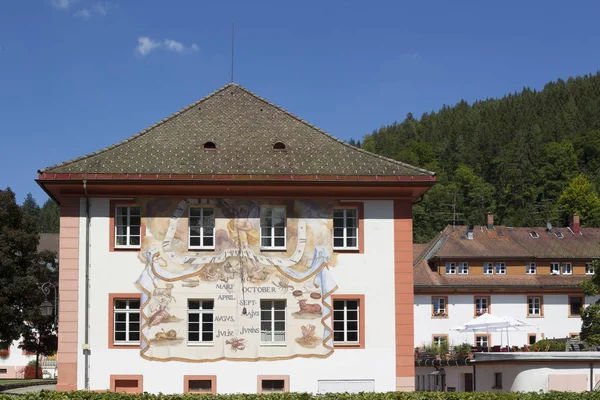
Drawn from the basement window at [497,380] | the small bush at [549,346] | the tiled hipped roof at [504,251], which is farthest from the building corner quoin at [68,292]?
the tiled hipped roof at [504,251]

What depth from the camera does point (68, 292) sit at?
3212 cm

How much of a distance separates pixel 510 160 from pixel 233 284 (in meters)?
135

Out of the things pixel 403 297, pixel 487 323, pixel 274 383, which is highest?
pixel 403 297

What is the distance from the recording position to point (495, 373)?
40750mm

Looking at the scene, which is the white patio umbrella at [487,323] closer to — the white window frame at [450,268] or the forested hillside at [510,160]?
the white window frame at [450,268]

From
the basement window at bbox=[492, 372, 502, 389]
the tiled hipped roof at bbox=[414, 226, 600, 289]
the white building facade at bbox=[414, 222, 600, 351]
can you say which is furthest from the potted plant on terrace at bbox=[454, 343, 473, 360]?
the tiled hipped roof at bbox=[414, 226, 600, 289]

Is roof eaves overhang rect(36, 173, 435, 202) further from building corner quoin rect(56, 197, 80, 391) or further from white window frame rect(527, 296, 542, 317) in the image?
white window frame rect(527, 296, 542, 317)

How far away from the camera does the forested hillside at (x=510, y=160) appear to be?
142m

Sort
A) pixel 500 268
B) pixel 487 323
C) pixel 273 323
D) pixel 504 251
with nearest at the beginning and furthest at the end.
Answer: pixel 273 323, pixel 487 323, pixel 500 268, pixel 504 251

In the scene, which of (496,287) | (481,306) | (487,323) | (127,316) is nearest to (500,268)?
(496,287)

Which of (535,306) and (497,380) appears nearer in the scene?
(497,380)

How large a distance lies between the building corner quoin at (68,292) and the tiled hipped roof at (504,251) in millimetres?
43697

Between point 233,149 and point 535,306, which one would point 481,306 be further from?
point 233,149

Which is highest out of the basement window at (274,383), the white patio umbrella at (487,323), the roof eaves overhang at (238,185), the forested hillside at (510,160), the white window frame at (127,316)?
the forested hillside at (510,160)
